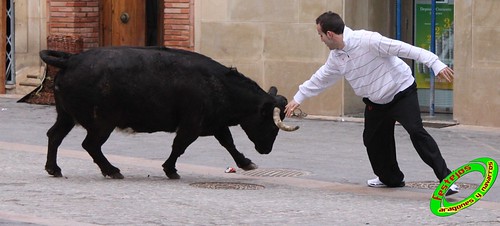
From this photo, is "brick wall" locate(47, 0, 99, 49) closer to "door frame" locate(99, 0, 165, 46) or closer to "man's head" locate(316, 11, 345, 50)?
"door frame" locate(99, 0, 165, 46)

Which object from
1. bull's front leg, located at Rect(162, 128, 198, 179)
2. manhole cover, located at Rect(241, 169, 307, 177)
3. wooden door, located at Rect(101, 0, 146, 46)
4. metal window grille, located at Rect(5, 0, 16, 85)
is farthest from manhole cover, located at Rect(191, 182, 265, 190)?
metal window grille, located at Rect(5, 0, 16, 85)

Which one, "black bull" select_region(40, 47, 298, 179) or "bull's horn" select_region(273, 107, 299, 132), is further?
"black bull" select_region(40, 47, 298, 179)

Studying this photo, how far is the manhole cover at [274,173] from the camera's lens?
1289 centimetres

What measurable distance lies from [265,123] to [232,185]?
30.5 inches

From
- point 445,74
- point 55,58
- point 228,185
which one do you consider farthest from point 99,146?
point 445,74

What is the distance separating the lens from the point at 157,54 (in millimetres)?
12156

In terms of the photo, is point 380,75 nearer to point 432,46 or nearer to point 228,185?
point 228,185

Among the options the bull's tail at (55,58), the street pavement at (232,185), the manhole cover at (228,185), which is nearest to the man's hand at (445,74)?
the street pavement at (232,185)

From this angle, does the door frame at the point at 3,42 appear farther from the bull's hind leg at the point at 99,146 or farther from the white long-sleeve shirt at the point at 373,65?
the white long-sleeve shirt at the point at 373,65

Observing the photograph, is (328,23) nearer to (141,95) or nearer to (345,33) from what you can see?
(345,33)

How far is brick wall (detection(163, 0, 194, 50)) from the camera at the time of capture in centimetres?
1930

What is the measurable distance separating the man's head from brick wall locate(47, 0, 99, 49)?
9541mm

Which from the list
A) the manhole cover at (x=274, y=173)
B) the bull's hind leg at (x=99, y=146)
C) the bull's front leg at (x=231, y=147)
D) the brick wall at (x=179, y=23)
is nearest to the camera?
the bull's hind leg at (x=99, y=146)

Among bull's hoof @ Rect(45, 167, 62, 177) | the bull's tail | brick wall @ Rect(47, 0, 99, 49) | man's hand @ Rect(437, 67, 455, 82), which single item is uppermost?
brick wall @ Rect(47, 0, 99, 49)
